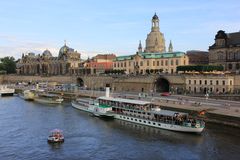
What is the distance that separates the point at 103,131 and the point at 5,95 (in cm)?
7925

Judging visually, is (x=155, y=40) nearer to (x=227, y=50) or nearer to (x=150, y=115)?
(x=227, y=50)

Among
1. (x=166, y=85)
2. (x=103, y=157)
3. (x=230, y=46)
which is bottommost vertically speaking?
(x=103, y=157)

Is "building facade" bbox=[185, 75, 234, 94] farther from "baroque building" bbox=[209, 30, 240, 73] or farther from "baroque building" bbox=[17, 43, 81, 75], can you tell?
"baroque building" bbox=[17, 43, 81, 75]

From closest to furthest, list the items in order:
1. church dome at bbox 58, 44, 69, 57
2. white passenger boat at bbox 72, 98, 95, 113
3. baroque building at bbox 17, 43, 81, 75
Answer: white passenger boat at bbox 72, 98, 95, 113, baroque building at bbox 17, 43, 81, 75, church dome at bbox 58, 44, 69, 57

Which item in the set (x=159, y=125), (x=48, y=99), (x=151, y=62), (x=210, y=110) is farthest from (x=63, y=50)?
(x=159, y=125)

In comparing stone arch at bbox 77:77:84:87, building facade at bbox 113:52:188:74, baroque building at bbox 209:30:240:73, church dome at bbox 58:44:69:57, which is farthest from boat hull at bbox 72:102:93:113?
church dome at bbox 58:44:69:57

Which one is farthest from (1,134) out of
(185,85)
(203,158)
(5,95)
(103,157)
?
(5,95)

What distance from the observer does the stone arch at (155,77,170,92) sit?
102 metres

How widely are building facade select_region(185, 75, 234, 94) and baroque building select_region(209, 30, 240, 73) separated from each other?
2037cm

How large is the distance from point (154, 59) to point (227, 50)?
2640cm

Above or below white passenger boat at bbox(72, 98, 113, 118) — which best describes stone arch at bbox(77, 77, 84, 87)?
above

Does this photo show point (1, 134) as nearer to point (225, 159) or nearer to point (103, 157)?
point (103, 157)

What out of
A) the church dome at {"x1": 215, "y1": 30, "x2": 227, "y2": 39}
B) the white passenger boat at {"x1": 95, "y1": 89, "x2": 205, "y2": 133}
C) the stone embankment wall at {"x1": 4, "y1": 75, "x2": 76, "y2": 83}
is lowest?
the white passenger boat at {"x1": 95, "y1": 89, "x2": 205, "y2": 133}

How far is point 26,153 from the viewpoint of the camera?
4025cm
